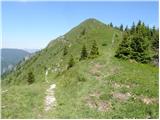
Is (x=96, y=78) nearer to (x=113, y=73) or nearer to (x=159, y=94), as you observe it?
(x=113, y=73)

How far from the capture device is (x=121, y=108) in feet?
109

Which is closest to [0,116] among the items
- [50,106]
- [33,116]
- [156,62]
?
[33,116]

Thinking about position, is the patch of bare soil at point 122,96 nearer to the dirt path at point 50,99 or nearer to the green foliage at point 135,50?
the dirt path at point 50,99

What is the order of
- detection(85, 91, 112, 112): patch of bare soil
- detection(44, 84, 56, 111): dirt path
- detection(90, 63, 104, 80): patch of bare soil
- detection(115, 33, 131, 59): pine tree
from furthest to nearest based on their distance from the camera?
detection(115, 33, 131, 59): pine tree, detection(90, 63, 104, 80): patch of bare soil, detection(44, 84, 56, 111): dirt path, detection(85, 91, 112, 112): patch of bare soil

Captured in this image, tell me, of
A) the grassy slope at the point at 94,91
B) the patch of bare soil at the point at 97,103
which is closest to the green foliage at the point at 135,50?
the grassy slope at the point at 94,91

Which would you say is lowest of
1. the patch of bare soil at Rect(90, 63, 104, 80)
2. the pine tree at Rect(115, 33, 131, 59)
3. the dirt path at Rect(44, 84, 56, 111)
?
the dirt path at Rect(44, 84, 56, 111)

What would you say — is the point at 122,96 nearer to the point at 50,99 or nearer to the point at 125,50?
the point at 50,99

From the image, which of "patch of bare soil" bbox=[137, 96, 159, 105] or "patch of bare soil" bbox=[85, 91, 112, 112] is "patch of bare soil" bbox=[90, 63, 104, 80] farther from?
"patch of bare soil" bbox=[137, 96, 159, 105]

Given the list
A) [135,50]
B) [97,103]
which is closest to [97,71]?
[135,50]

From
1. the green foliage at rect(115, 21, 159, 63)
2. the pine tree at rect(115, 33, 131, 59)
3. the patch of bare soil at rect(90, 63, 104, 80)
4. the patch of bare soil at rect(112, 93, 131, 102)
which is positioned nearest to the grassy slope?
the patch of bare soil at rect(90, 63, 104, 80)

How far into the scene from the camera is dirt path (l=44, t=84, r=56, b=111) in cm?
3427

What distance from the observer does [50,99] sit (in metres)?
37.4

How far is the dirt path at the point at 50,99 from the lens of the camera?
1349 inches

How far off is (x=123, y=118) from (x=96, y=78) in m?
14.7
